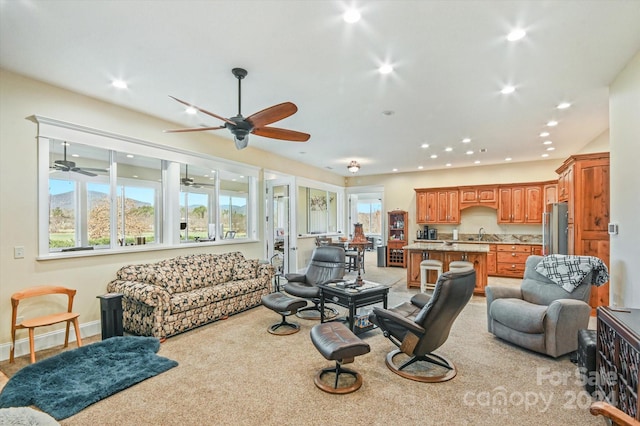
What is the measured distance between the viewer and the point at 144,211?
5.05 m

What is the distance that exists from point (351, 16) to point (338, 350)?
2.66 m

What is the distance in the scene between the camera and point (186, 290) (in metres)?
4.45

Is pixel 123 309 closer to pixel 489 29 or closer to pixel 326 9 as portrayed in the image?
pixel 326 9

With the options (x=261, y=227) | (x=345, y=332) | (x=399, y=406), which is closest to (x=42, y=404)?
(x=345, y=332)

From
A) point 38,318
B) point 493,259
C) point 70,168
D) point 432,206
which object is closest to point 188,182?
point 70,168

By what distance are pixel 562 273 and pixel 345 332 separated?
2.73 metres

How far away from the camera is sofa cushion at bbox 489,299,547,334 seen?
127 inches

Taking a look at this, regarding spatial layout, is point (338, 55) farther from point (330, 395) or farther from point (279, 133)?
point (330, 395)

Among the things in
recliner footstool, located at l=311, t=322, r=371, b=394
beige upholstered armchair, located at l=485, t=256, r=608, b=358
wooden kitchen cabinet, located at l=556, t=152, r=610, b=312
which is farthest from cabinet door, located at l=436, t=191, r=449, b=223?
recliner footstool, located at l=311, t=322, r=371, b=394

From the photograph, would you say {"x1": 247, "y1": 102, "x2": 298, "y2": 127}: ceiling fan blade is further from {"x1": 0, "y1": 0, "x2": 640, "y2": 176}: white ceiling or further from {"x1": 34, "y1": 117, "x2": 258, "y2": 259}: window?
{"x1": 34, "y1": 117, "x2": 258, "y2": 259}: window

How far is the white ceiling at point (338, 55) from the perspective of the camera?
233 cm

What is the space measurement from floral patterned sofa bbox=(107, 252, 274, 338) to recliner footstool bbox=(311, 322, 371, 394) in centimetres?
198

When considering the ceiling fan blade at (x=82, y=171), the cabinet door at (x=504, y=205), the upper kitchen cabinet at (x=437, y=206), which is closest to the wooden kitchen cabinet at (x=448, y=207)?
the upper kitchen cabinet at (x=437, y=206)

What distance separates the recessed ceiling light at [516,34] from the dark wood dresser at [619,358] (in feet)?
7.54
